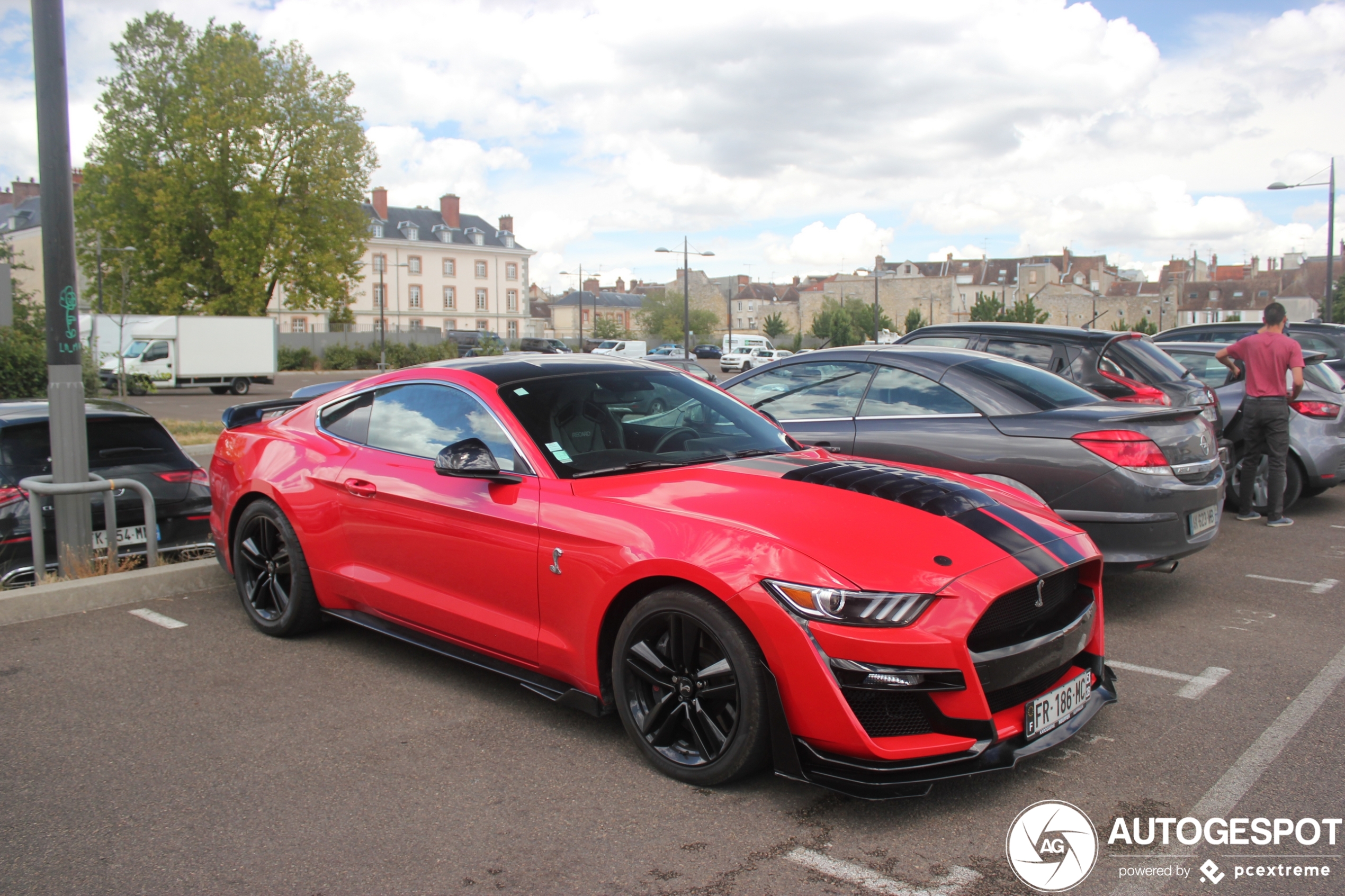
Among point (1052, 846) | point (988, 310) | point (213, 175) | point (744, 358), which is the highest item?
point (213, 175)

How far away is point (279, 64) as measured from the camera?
40438mm

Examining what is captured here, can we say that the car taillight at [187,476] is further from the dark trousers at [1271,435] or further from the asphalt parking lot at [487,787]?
the dark trousers at [1271,435]

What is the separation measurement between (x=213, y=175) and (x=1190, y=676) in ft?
136

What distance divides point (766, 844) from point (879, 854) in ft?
1.10

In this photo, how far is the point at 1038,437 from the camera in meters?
5.46

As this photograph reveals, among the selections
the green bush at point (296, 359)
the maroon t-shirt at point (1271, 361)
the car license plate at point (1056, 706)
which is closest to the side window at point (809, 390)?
the car license plate at point (1056, 706)

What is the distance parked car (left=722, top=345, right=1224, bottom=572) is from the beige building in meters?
79.2

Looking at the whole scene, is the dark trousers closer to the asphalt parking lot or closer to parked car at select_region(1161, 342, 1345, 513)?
parked car at select_region(1161, 342, 1345, 513)

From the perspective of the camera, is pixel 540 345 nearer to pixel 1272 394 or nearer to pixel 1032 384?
pixel 1272 394

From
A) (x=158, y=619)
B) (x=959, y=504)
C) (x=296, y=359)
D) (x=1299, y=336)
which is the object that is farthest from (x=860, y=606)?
(x=296, y=359)

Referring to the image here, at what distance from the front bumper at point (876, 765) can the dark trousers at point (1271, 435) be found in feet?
21.0

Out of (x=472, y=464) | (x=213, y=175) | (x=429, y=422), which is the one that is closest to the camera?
(x=472, y=464)

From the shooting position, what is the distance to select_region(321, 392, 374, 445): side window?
4.70m

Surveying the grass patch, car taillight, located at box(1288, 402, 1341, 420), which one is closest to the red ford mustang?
car taillight, located at box(1288, 402, 1341, 420)
